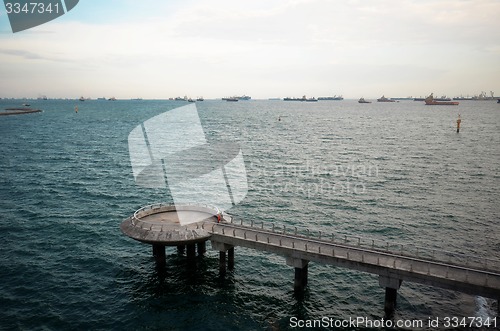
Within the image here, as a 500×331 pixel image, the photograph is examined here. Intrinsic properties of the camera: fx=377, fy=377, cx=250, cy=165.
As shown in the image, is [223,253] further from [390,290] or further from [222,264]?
[390,290]

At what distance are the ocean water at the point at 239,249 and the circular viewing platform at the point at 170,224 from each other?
434 centimetres

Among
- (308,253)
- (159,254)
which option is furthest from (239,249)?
(308,253)

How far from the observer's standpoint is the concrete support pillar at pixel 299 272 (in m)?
32.2

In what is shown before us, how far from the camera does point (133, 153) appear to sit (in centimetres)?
11062

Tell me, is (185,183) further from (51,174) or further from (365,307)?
(365,307)

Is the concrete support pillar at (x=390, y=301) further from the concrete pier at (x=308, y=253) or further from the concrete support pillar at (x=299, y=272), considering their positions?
the concrete support pillar at (x=299, y=272)

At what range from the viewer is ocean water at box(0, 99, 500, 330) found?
3116 cm

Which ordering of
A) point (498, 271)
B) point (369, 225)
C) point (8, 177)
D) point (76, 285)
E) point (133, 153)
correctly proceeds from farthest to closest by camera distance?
point (133, 153) < point (8, 177) < point (369, 225) < point (76, 285) < point (498, 271)

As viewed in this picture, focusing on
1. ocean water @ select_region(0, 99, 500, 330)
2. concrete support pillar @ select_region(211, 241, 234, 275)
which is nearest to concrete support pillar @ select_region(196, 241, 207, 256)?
ocean water @ select_region(0, 99, 500, 330)

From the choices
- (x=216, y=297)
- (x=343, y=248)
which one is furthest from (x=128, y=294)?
(x=343, y=248)

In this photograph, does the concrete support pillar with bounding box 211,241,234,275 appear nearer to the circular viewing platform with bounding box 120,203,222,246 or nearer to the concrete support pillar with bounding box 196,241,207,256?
the circular viewing platform with bounding box 120,203,222,246

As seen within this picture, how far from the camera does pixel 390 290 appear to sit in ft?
98.3

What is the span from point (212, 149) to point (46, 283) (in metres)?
80.9

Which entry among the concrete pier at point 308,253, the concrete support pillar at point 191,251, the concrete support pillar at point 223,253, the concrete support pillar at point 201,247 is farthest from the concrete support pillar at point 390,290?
the concrete support pillar at point 201,247
